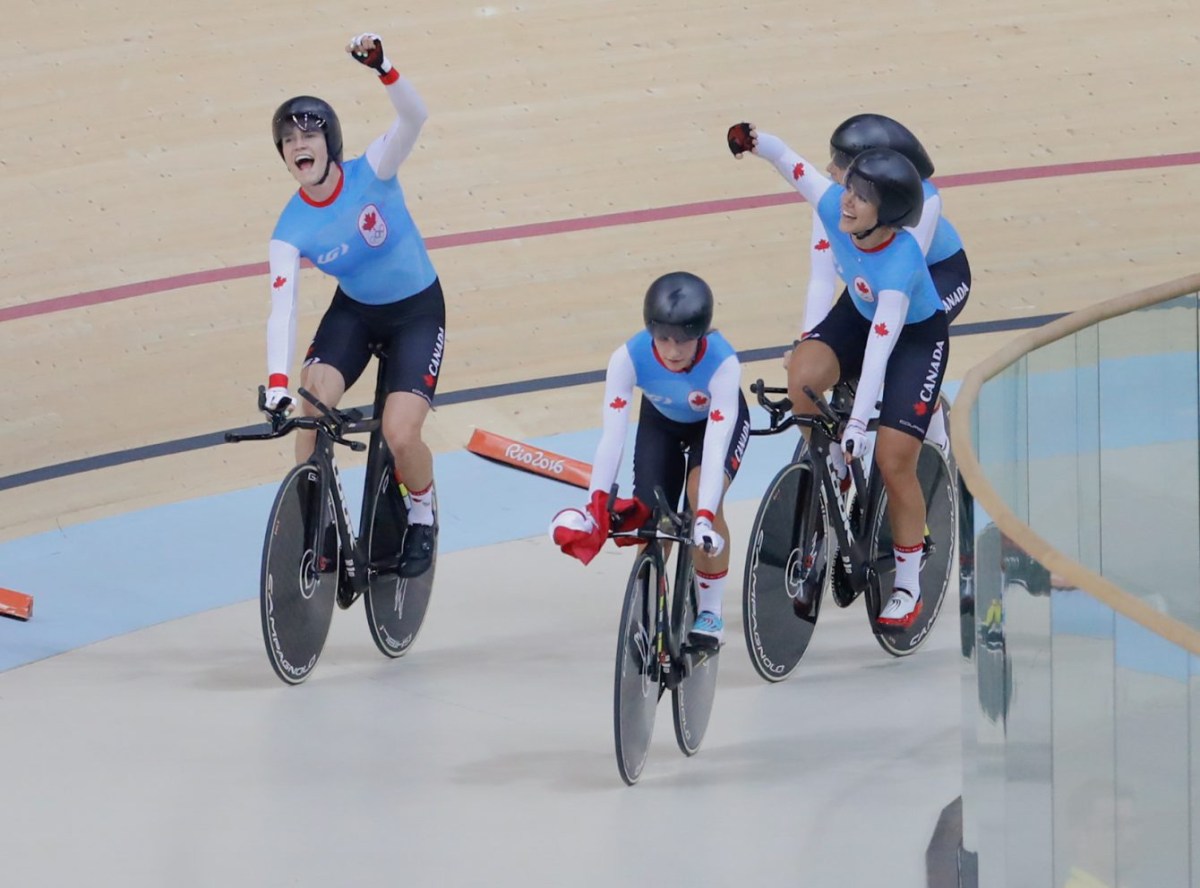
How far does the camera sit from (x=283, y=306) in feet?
15.4

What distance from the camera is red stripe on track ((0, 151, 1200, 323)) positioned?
285 inches

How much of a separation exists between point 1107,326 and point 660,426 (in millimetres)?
1061

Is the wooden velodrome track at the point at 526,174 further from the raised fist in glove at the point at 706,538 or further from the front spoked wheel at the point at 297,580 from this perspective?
the raised fist in glove at the point at 706,538

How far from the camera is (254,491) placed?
634 cm

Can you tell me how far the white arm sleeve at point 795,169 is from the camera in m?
4.89

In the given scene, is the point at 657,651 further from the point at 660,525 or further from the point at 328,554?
the point at 328,554

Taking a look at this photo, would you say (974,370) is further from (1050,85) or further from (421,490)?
(1050,85)

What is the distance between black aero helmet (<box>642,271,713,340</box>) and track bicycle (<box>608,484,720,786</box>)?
33 cm

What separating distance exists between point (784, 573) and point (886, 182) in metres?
1.00

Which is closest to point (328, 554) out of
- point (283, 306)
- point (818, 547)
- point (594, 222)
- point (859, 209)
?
point (283, 306)

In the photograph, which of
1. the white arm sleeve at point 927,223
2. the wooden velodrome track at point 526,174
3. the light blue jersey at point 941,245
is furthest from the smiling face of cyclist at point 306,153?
the wooden velodrome track at point 526,174

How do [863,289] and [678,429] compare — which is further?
→ [863,289]

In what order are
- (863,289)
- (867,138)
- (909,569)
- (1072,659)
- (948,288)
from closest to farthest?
(1072,659) → (863,289) → (867,138) → (909,569) → (948,288)

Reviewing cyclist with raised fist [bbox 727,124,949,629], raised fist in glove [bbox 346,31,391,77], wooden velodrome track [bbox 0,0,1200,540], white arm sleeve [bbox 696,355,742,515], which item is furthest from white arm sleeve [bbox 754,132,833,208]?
wooden velodrome track [bbox 0,0,1200,540]
